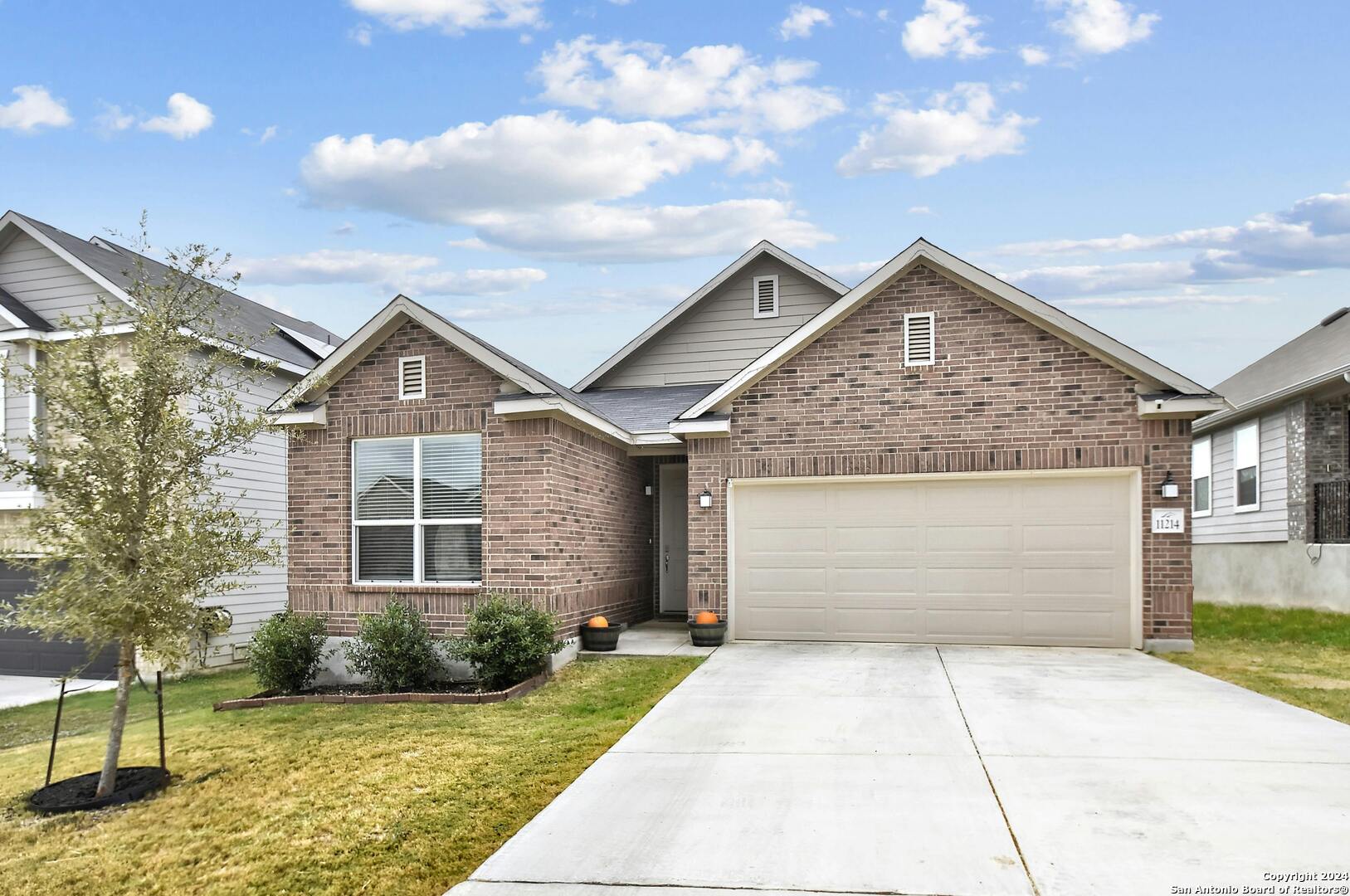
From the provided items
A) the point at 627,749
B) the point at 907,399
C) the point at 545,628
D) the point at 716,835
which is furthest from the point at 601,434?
the point at 716,835

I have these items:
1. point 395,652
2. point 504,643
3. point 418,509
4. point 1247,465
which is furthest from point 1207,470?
point 395,652

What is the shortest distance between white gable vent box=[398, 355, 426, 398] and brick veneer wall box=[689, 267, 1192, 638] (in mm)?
3994

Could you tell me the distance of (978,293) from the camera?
12.6 metres

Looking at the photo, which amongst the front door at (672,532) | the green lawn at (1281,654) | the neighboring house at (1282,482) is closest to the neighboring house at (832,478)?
the green lawn at (1281,654)

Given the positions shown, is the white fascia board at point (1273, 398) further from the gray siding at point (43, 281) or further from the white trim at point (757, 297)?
the gray siding at point (43, 281)

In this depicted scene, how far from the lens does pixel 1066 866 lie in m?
4.78

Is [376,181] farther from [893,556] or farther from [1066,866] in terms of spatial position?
[1066,866]

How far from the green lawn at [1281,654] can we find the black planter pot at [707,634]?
5.87 metres

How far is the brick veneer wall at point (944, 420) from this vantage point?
39.7 ft

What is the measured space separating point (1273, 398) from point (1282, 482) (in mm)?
1810

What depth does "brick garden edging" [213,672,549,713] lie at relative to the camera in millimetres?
9969

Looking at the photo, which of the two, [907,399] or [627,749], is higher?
[907,399]

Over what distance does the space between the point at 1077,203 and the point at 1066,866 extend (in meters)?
18.8

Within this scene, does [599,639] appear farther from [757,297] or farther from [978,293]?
[757,297]
